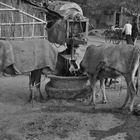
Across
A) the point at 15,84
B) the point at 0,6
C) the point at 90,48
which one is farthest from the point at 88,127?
the point at 0,6

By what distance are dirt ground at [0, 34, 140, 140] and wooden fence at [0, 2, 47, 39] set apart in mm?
3244

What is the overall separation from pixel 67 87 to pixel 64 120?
4.76 ft

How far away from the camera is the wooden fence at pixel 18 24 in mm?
10477

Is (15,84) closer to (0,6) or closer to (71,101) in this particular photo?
(71,101)

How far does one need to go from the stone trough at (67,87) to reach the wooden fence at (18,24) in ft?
13.0

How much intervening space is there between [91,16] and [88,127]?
2495 cm

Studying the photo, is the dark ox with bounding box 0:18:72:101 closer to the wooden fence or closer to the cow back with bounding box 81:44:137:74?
the cow back with bounding box 81:44:137:74

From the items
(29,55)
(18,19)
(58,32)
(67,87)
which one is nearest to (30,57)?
(29,55)

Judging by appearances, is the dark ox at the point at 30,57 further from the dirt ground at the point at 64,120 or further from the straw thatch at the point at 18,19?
the straw thatch at the point at 18,19

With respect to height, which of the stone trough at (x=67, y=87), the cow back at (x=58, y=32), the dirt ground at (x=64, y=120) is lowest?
the dirt ground at (x=64, y=120)

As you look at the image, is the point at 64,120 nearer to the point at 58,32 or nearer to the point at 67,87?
the point at 67,87

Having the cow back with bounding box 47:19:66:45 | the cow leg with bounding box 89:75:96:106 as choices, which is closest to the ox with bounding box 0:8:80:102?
the cow leg with bounding box 89:75:96:106

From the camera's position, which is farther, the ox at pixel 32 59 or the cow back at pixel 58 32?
the cow back at pixel 58 32

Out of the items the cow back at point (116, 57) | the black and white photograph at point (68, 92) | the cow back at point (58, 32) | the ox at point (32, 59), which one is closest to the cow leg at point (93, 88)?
the black and white photograph at point (68, 92)
